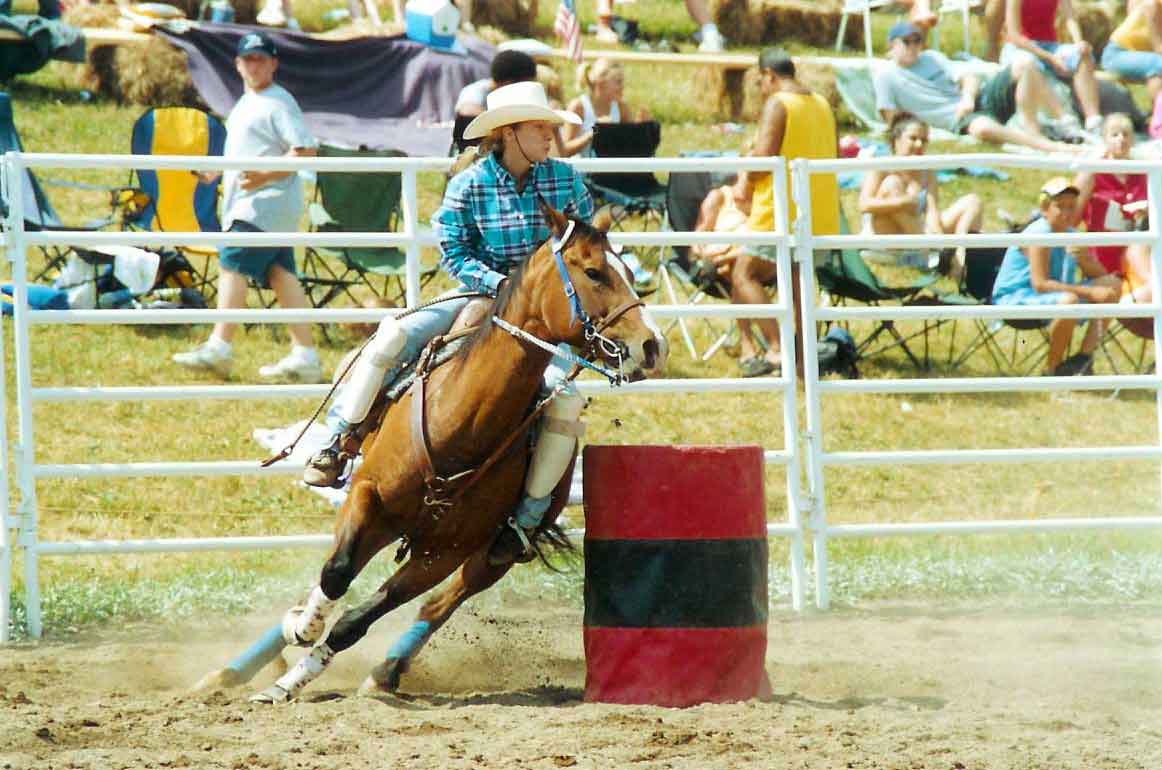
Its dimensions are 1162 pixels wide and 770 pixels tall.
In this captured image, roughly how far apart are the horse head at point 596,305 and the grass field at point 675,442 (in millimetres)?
2753

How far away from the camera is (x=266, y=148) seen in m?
10.7

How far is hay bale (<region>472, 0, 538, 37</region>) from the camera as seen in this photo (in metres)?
19.0

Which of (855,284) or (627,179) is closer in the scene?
(855,284)

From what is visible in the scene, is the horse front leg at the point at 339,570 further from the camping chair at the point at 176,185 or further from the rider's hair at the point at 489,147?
the camping chair at the point at 176,185

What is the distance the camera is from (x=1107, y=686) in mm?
7062

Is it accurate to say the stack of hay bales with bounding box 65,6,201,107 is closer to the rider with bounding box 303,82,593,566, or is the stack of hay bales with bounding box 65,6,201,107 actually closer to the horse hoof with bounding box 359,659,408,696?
the rider with bounding box 303,82,593,566

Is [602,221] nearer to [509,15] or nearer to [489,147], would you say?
[489,147]

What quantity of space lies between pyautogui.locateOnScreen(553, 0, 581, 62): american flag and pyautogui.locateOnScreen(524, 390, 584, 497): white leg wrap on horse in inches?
445

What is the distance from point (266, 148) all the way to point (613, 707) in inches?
217

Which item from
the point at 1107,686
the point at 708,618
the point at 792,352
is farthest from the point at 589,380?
the point at 1107,686

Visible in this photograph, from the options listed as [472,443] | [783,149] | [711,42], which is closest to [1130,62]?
[711,42]

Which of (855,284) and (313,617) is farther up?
(855,284)

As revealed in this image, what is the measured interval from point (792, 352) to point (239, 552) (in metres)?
3.20

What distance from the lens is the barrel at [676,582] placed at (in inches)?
253
